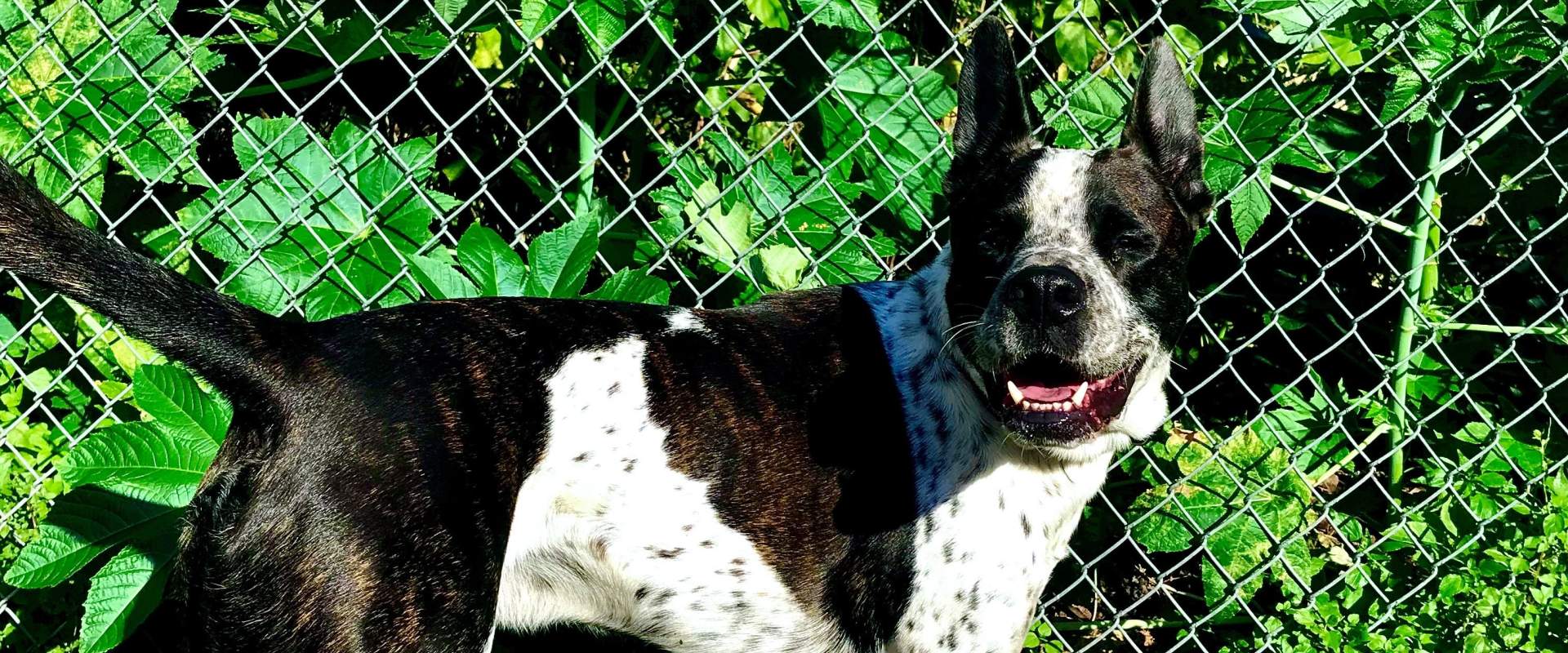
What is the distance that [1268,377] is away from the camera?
13.8ft

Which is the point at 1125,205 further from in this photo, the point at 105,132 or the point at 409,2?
the point at 105,132

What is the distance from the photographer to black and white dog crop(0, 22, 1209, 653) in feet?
7.41

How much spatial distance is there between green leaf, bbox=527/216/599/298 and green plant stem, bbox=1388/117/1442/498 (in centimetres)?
211

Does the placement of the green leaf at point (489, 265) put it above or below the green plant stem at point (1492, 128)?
above

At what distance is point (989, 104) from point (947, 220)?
501mm

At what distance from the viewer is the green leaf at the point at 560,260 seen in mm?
3227

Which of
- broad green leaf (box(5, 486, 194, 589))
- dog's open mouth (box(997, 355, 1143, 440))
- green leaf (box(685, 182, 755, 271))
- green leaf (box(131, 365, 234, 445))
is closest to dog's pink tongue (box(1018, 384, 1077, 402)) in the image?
dog's open mouth (box(997, 355, 1143, 440))

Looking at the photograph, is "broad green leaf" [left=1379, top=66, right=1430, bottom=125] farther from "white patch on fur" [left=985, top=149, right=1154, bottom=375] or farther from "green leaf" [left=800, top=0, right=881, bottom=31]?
"green leaf" [left=800, top=0, right=881, bottom=31]

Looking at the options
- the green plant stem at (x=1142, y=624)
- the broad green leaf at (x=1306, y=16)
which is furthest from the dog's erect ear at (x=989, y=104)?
the green plant stem at (x=1142, y=624)

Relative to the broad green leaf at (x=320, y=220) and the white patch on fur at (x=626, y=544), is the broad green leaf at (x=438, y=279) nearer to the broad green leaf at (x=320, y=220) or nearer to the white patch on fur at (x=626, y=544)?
the broad green leaf at (x=320, y=220)

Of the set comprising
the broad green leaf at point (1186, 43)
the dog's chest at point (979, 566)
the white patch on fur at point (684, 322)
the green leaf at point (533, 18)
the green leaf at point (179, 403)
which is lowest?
the dog's chest at point (979, 566)

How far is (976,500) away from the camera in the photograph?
2.68 meters

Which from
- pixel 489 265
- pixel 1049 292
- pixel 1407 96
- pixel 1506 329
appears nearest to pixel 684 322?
pixel 489 265

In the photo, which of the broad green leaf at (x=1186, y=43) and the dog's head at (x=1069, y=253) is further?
the broad green leaf at (x=1186, y=43)
